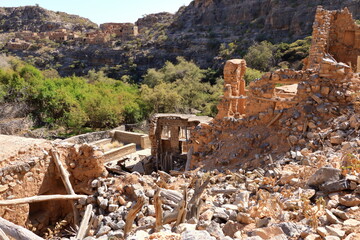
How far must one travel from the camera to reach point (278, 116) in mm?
Result: 7016

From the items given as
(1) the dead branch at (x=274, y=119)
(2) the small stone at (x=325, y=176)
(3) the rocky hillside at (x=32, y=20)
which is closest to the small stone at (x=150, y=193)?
(2) the small stone at (x=325, y=176)

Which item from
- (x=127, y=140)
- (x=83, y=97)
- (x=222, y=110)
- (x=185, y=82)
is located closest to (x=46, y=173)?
(x=222, y=110)

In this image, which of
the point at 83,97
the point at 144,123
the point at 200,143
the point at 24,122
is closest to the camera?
the point at 200,143

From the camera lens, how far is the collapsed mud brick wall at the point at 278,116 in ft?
20.3

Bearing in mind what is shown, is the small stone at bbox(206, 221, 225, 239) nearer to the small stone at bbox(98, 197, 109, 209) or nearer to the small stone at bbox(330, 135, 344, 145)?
the small stone at bbox(98, 197, 109, 209)

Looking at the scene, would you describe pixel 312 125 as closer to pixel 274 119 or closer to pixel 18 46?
pixel 274 119

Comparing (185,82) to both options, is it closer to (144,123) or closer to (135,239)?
(144,123)

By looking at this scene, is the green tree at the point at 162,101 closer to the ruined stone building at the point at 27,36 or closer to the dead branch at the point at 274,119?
the dead branch at the point at 274,119

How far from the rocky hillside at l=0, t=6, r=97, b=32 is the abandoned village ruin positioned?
8692 cm

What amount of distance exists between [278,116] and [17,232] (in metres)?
6.08

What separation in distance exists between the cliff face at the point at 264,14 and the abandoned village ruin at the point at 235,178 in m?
36.6

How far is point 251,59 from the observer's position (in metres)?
36.8

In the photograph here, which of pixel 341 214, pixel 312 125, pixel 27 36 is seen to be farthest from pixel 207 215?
pixel 27 36

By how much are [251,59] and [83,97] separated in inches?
865
